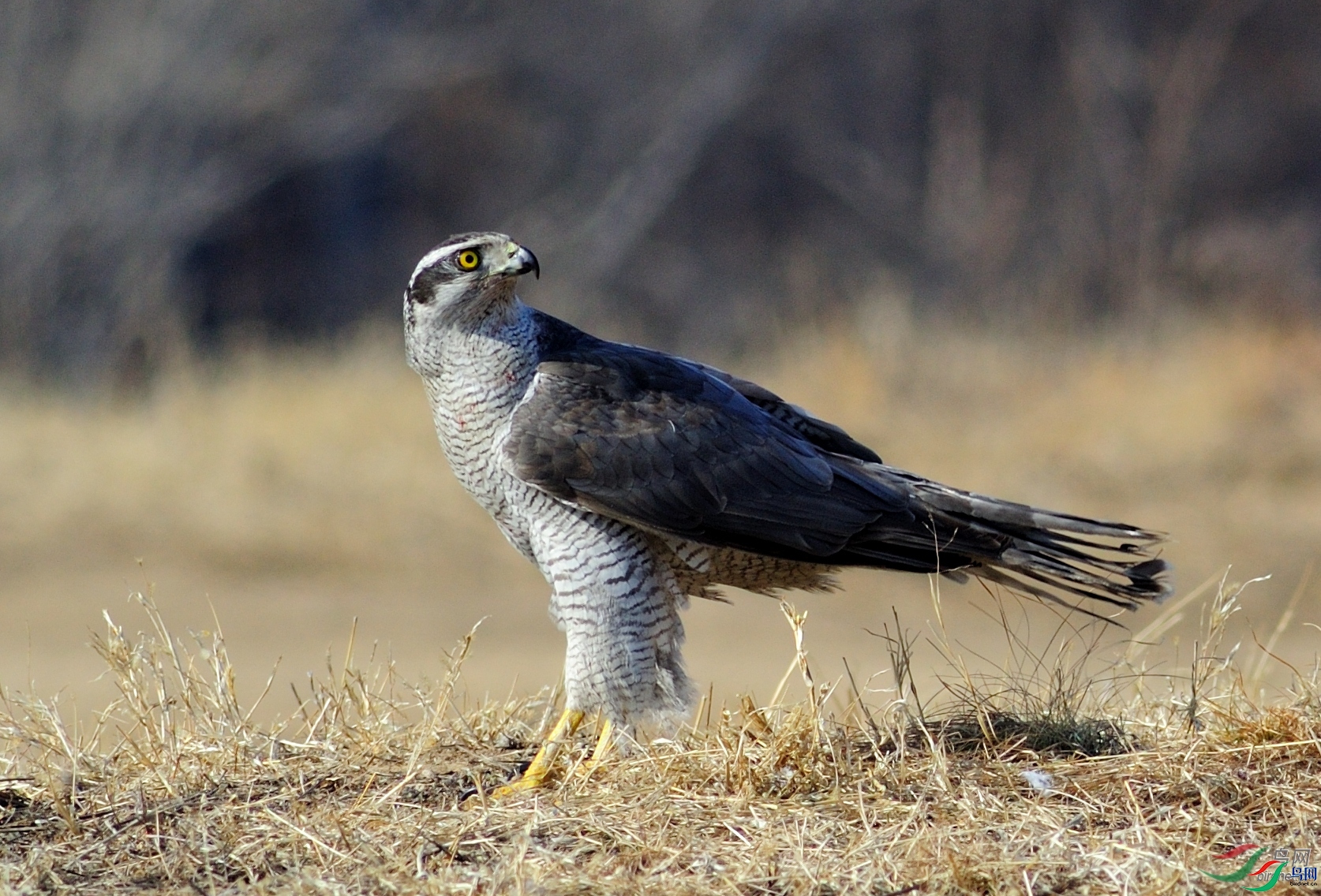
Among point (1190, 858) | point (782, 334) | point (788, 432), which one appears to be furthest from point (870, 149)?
point (1190, 858)

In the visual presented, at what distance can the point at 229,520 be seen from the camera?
9.59 metres

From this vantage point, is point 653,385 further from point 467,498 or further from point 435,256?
point 467,498

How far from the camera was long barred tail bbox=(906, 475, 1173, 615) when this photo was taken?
12.0 ft

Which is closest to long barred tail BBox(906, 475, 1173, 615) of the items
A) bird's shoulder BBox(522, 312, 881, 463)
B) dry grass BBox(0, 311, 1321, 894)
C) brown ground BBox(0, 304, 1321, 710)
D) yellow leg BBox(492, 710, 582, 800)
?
dry grass BBox(0, 311, 1321, 894)

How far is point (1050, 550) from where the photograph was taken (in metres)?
3.73

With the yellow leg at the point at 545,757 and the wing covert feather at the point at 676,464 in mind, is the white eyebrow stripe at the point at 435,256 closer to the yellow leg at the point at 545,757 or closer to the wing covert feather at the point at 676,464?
the wing covert feather at the point at 676,464

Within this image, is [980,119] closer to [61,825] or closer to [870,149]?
[870,149]

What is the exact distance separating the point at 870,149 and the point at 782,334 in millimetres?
6766

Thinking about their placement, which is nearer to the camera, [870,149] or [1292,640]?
[1292,640]

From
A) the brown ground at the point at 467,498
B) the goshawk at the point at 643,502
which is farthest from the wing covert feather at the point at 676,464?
the brown ground at the point at 467,498

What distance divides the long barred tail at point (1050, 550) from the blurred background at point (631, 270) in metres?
1.72

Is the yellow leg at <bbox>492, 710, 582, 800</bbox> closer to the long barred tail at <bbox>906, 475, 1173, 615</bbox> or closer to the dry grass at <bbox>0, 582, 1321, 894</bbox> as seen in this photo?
the dry grass at <bbox>0, 582, 1321, 894</bbox>
